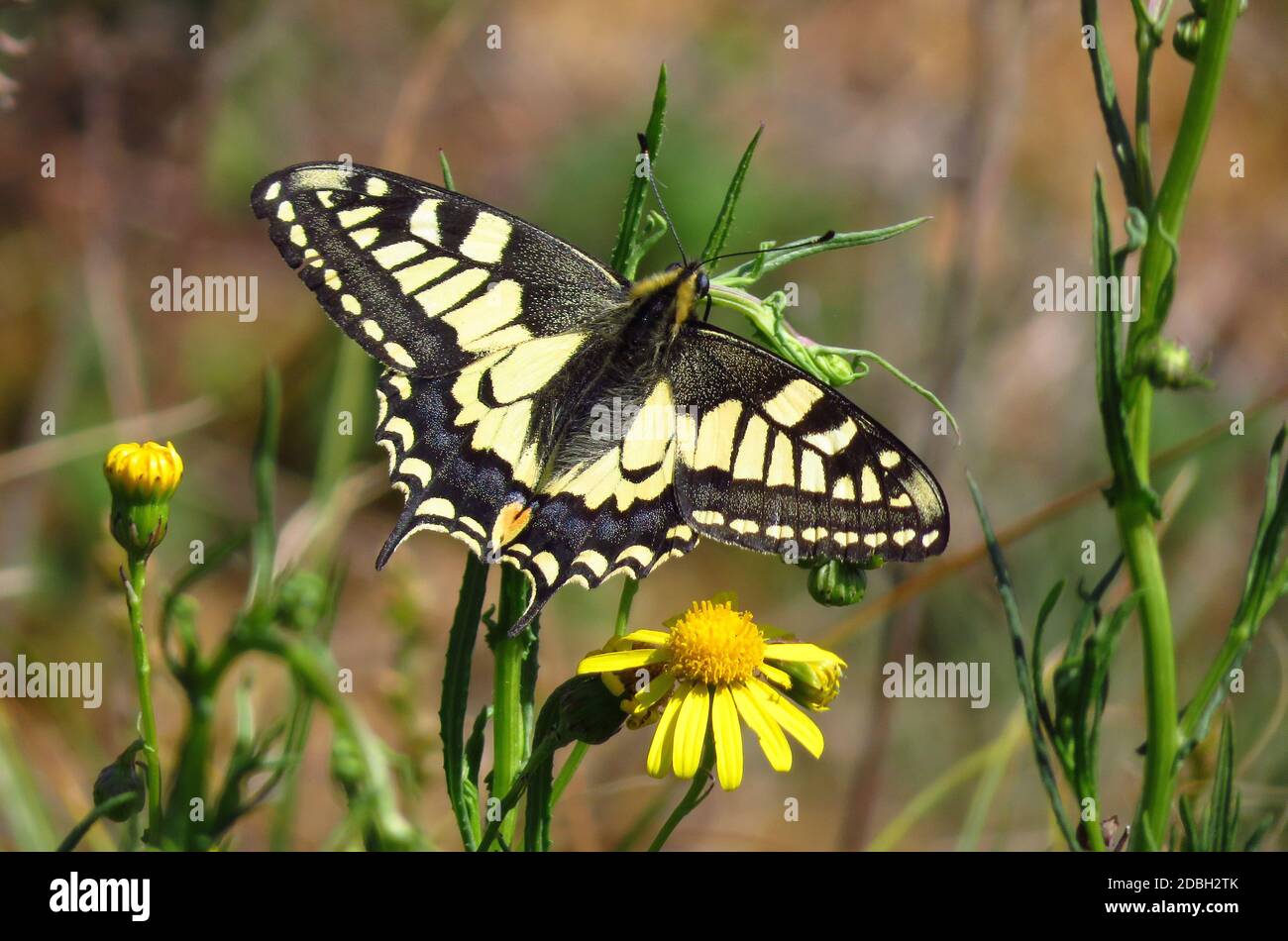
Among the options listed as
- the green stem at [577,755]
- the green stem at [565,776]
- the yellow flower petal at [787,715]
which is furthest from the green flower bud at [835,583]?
the green stem at [565,776]

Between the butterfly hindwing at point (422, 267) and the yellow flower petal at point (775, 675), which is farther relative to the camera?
the butterfly hindwing at point (422, 267)

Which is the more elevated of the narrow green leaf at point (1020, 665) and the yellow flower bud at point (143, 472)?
the yellow flower bud at point (143, 472)

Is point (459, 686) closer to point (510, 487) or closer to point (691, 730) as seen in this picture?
point (691, 730)

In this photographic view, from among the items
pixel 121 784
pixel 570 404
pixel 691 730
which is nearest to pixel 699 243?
pixel 570 404

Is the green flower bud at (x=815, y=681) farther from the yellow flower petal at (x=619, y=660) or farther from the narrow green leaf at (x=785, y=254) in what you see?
the narrow green leaf at (x=785, y=254)

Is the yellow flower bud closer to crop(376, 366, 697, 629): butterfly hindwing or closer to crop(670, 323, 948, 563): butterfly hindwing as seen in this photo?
crop(376, 366, 697, 629): butterfly hindwing
